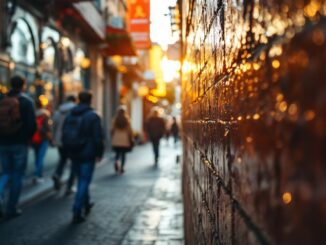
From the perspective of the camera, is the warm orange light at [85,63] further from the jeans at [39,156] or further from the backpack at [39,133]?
the jeans at [39,156]

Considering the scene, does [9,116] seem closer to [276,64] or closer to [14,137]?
[14,137]

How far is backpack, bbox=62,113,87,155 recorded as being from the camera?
7.74 meters

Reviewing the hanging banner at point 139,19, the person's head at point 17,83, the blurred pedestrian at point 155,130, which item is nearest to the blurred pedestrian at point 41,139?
the person's head at point 17,83

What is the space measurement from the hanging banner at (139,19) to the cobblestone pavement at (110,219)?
32.3 ft

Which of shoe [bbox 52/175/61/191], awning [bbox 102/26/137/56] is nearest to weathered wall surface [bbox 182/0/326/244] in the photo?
shoe [bbox 52/175/61/191]

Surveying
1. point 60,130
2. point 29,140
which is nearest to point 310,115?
point 29,140

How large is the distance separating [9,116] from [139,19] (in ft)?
45.3

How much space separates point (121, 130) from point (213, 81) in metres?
12.8

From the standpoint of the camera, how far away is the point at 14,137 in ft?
24.6

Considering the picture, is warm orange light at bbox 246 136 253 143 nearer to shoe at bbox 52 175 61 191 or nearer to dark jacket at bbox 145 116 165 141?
shoe at bbox 52 175 61 191

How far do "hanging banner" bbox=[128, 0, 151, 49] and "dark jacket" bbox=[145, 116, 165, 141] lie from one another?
372 centimetres

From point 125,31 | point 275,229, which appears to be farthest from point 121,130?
point 275,229

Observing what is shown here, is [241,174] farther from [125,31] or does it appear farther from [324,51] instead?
[125,31]

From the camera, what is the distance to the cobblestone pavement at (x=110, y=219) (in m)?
6.29
